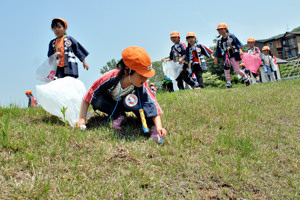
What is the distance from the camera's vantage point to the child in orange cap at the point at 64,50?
5035 millimetres

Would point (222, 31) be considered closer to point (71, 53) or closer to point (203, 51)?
point (203, 51)

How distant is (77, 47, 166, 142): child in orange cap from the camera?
3070 mm

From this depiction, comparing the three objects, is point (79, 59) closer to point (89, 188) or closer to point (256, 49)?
point (89, 188)

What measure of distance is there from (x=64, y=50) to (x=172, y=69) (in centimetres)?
414

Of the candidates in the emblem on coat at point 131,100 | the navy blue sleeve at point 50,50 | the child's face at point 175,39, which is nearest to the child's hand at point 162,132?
the emblem on coat at point 131,100

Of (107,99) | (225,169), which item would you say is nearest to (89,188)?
(225,169)

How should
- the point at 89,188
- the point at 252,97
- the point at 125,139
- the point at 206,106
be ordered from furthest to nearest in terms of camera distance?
the point at 252,97 → the point at 206,106 → the point at 125,139 → the point at 89,188

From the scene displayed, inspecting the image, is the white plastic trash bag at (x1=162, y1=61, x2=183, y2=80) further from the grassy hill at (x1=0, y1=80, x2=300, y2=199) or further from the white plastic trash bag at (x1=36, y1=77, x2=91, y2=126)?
the white plastic trash bag at (x1=36, y1=77, x2=91, y2=126)

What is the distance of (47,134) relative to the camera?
9.68 feet

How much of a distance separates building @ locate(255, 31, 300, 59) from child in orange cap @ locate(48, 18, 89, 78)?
62.2 m

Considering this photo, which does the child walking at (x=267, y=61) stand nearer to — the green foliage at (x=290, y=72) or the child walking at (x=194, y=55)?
the child walking at (x=194, y=55)

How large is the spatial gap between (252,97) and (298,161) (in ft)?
9.61

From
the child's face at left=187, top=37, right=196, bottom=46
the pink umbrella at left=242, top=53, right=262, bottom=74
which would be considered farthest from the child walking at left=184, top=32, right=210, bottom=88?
the pink umbrella at left=242, top=53, right=262, bottom=74

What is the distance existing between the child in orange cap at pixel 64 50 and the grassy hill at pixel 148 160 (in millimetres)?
1318
